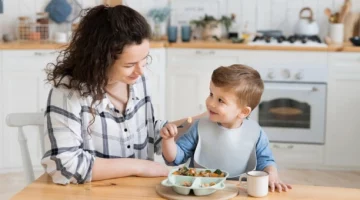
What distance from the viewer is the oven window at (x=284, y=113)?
4875mm

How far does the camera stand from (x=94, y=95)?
2064mm

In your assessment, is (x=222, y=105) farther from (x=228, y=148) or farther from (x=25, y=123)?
(x=25, y=123)

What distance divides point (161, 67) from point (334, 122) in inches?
54.1

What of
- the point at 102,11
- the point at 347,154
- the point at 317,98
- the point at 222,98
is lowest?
A: the point at 347,154

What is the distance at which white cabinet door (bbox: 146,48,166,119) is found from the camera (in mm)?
4895

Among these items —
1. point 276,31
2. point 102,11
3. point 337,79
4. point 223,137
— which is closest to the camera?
point 102,11

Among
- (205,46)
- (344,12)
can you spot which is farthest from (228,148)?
(344,12)

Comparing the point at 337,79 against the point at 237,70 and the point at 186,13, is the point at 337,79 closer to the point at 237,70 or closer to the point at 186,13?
the point at 186,13

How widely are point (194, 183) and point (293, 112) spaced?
3.15 meters

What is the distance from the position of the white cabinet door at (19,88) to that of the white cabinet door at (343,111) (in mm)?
2091

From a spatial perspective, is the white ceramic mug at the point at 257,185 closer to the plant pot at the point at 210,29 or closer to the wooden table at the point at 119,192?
the wooden table at the point at 119,192

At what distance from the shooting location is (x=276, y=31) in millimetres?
5230

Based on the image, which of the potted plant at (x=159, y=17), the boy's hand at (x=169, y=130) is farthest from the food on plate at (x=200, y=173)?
the potted plant at (x=159, y=17)

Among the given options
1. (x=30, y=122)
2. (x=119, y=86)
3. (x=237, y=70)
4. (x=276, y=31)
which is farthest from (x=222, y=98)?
(x=276, y=31)
